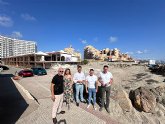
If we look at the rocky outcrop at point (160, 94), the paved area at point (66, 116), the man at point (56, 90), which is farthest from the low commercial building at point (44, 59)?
the man at point (56, 90)

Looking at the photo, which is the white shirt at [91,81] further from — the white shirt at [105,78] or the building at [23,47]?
the building at [23,47]

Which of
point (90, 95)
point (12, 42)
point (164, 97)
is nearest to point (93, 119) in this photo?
point (90, 95)

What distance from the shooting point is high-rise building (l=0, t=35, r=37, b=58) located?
156 meters

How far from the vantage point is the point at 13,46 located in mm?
169000

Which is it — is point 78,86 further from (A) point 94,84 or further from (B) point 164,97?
(B) point 164,97

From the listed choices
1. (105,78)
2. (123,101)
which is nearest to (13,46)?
(123,101)

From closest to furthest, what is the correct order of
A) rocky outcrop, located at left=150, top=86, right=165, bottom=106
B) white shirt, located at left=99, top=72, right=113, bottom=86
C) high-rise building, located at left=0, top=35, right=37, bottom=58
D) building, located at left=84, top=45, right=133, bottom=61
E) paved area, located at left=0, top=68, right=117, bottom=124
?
paved area, located at left=0, top=68, right=117, bottom=124, white shirt, located at left=99, top=72, right=113, bottom=86, rocky outcrop, located at left=150, top=86, right=165, bottom=106, building, located at left=84, top=45, right=133, bottom=61, high-rise building, located at left=0, top=35, right=37, bottom=58

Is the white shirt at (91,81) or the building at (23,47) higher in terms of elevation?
the building at (23,47)

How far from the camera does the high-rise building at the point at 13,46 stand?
156488mm

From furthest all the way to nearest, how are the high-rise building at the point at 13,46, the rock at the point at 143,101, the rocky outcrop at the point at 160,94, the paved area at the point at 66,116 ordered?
the high-rise building at the point at 13,46 → the rocky outcrop at the point at 160,94 → the rock at the point at 143,101 → the paved area at the point at 66,116

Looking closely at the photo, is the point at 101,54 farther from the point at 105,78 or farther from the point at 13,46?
the point at 105,78

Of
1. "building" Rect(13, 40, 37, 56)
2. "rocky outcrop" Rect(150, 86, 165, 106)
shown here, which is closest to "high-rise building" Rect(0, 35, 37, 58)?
"building" Rect(13, 40, 37, 56)

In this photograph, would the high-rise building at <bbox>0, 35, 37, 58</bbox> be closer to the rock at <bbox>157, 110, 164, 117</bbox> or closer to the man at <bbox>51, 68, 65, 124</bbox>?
the rock at <bbox>157, 110, 164, 117</bbox>

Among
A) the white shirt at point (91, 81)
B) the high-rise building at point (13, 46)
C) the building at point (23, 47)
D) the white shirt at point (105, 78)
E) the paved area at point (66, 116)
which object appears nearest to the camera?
the paved area at point (66, 116)
